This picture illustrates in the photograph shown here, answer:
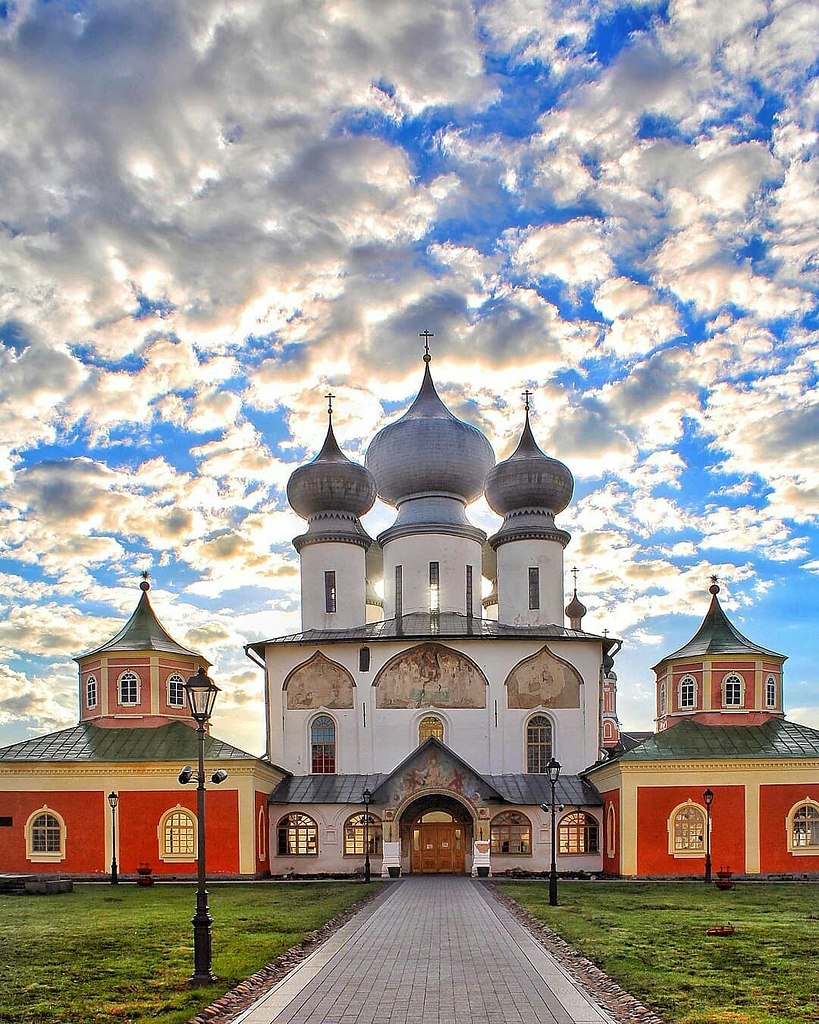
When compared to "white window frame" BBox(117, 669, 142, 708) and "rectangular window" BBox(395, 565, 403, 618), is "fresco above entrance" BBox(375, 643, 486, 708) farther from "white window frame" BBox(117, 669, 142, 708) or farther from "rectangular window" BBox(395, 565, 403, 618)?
"white window frame" BBox(117, 669, 142, 708)

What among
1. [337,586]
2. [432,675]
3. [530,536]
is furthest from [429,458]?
[432,675]

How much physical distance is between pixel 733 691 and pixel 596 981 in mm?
25523

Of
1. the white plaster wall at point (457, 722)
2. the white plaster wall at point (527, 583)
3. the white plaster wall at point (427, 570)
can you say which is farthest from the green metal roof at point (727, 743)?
the white plaster wall at point (427, 570)

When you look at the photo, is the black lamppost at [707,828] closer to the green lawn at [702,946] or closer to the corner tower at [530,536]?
the green lawn at [702,946]

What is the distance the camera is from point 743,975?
12508 mm

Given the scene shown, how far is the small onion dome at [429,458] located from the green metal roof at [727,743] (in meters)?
13.4

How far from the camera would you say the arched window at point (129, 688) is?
3619 cm

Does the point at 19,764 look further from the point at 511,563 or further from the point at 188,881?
the point at 511,563

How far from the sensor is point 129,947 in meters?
15.0

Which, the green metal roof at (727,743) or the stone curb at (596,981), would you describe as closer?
the stone curb at (596,981)

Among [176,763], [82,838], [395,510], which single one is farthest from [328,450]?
[82,838]

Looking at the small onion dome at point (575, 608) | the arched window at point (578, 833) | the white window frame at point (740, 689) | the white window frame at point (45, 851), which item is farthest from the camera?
the small onion dome at point (575, 608)

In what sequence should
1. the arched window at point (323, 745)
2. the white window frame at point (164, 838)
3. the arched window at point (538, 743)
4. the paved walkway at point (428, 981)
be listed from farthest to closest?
the arched window at point (323, 745) → the arched window at point (538, 743) → the white window frame at point (164, 838) → the paved walkway at point (428, 981)

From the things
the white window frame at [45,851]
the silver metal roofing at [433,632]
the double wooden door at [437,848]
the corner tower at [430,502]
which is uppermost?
the corner tower at [430,502]
